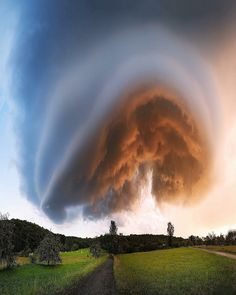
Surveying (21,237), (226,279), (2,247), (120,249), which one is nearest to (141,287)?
(226,279)

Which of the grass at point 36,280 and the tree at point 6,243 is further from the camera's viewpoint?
the tree at point 6,243

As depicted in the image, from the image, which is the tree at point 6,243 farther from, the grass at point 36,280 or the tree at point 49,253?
the tree at point 49,253

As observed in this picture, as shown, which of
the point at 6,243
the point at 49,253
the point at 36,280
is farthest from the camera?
the point at 49,253

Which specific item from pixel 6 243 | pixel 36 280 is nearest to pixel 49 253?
pixel 6 243

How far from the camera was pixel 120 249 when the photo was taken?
188 m

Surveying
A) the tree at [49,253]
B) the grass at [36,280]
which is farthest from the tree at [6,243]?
the tree at [49,253]


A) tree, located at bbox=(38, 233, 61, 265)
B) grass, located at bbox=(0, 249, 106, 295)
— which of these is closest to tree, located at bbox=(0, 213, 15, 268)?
grass, located at bbox=(0, 249, 106, 295)

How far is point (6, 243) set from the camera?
84.1 metres

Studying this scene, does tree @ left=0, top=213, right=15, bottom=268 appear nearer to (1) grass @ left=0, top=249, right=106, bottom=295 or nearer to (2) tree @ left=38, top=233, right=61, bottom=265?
(1) grass @ left=0, top=249, right=106, bottom=295

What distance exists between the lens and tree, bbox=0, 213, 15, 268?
265 feet

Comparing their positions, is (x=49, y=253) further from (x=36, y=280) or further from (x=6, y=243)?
(x=36, y=280)

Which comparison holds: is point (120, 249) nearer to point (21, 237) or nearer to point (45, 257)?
point (21, 237)

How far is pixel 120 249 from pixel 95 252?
43139mm

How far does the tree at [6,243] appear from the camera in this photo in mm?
80625
